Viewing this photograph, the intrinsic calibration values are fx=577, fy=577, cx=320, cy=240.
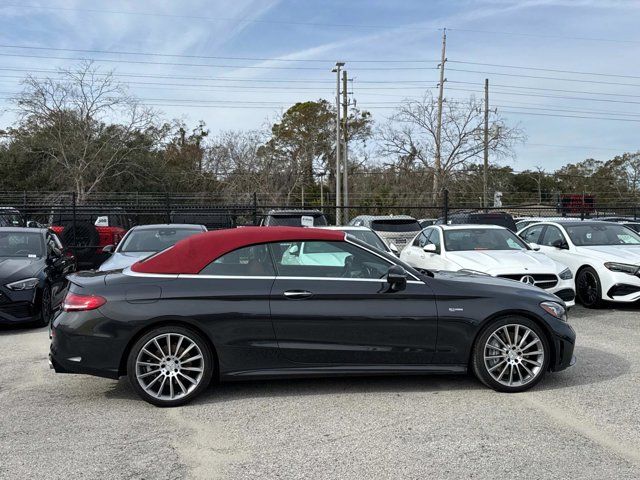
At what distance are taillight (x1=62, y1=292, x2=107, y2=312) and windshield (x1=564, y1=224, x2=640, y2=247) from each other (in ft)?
28.2

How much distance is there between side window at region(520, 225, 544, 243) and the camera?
11719 mm

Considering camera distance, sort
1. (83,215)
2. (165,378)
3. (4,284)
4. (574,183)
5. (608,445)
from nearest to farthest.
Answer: (608,445) < (165,378) < (4,284) < (83,215) < (574,183)

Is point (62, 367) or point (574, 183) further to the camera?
point (574, 183)

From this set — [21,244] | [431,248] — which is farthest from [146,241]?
[431,248]

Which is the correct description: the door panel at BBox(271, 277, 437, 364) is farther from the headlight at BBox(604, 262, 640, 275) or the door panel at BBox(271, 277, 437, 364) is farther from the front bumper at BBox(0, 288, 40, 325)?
the headlight at BBox(604, 262, 640, 275)

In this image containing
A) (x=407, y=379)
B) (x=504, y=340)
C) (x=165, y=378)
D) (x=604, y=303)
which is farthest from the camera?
(x=604, y=303)

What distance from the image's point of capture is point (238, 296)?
4902 millimetres

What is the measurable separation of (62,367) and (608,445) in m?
4.26

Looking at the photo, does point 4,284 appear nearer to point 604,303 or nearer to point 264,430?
point 264,430

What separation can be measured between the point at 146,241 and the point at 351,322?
248 inches

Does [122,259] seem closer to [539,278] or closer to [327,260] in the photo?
[327,260]

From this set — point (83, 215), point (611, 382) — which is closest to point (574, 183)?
point (83, 215)

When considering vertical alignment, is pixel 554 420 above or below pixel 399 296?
below

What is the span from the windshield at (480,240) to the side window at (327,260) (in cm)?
487
